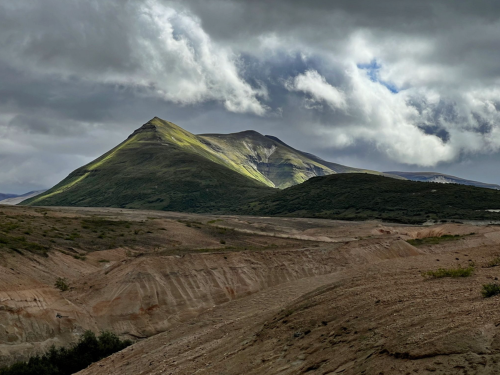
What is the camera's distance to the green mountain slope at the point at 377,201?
98.4 m

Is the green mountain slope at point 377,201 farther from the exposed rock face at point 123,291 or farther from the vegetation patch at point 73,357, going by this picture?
the vegetation patch at point 73,357

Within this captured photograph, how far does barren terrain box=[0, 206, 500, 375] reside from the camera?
10.5 meters

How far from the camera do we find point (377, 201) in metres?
112

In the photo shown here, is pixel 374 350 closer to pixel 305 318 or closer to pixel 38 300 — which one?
pixel 305 318

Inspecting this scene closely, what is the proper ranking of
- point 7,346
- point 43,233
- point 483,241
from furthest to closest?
point 483,241 < point 43,233 < point 7,346

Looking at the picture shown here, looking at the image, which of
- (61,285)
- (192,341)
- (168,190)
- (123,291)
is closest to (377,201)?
(168,190)

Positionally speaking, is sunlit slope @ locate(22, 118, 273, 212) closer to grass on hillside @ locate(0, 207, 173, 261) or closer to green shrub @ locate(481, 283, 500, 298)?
grass on hillside @ locate(0, 207, 173, 261)

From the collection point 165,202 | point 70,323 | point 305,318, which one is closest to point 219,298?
point 70,323

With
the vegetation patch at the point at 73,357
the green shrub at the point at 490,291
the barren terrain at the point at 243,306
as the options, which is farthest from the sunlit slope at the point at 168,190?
the green shrub at the point at 490,291

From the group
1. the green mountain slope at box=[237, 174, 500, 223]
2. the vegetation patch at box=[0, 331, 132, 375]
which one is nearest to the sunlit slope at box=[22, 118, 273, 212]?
the green mountain slope at box=[237, 174, 500, 223]

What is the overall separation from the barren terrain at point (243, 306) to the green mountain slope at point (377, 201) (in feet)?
162

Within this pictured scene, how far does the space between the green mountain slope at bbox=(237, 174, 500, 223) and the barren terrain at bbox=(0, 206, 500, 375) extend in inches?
1938

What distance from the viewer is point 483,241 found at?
53.4 metres

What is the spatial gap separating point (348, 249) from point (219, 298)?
16.0 meters
